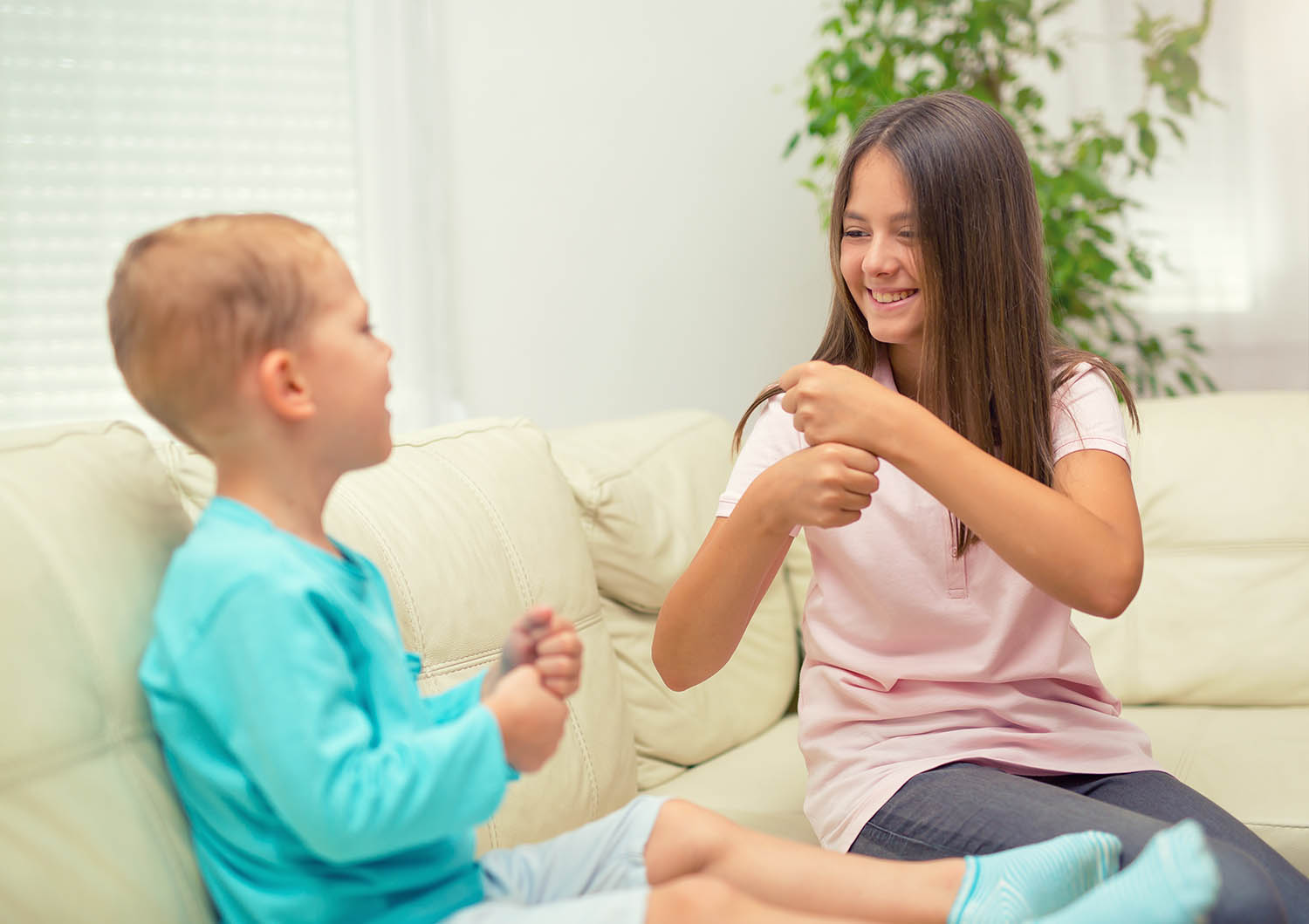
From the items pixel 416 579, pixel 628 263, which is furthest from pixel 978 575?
pixel 628 263

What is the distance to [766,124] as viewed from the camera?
9.46 ft

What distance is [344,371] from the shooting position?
0.83m

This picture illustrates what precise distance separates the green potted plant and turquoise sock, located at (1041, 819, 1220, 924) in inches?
70.1

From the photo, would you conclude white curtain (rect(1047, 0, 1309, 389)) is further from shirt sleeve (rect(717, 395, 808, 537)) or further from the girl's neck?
shirt sleeve (rect(717, 395, 808, 537))

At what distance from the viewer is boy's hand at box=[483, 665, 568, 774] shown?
80 cm

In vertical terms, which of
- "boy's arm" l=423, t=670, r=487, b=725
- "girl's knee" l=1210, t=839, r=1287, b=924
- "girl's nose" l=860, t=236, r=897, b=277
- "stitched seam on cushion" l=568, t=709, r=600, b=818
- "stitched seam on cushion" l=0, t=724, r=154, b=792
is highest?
"girl's nose" l=860, t=236, r=897, b=277

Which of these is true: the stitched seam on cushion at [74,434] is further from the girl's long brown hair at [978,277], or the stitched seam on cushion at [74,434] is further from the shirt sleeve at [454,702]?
the girl's long brown hair at [978,277]

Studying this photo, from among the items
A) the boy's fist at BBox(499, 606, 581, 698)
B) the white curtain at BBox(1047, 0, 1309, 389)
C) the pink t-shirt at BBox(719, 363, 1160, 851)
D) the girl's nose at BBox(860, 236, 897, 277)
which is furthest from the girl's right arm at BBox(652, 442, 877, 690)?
the white curtain at BBox(1047, 0, 1309, 389)

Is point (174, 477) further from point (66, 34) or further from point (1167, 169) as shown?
point (1167, 169)

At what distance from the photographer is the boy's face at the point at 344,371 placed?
2.70 ft

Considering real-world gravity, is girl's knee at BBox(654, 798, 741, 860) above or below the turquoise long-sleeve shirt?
below

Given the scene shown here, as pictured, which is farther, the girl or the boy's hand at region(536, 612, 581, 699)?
the girl

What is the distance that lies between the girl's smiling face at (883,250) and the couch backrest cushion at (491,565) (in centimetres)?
53

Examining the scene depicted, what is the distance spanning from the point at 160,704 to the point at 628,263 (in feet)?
6.43
